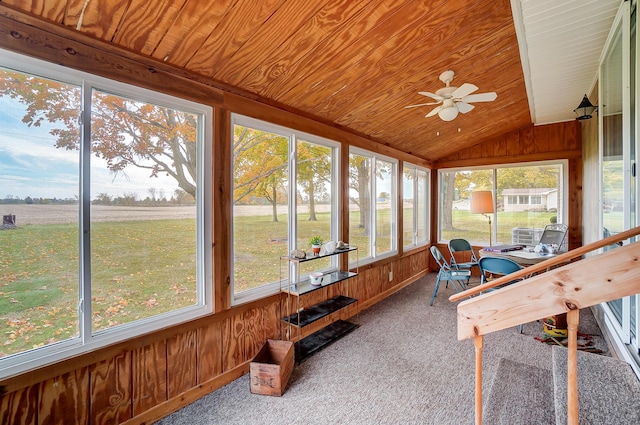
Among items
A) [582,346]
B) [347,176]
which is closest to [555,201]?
[582,346]

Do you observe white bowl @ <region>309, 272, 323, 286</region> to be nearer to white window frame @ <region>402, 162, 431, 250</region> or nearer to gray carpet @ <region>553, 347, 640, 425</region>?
gray carpet @ <region>553, 347, 640, 425</region>

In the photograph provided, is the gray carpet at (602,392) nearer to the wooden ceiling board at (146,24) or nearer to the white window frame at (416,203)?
the wooden ceiling board at (146,24)

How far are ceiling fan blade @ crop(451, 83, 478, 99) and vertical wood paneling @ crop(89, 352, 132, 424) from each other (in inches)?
127

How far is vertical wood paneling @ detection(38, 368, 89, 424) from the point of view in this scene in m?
1.55

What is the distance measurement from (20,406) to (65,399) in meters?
0.18

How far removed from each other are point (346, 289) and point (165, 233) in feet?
7.84

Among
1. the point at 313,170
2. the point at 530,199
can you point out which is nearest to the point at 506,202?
the point at 530,199

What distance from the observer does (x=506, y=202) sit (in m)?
5.45

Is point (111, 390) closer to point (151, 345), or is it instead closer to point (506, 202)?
point (151, 345)

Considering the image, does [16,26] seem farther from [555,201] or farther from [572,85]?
[555,201]

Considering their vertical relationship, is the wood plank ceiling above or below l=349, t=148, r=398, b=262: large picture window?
above

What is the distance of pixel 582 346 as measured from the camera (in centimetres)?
289

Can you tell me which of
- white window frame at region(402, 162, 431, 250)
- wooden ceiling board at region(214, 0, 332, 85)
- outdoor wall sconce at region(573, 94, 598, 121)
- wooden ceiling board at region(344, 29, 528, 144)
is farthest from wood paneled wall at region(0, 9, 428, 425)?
outdoor wall sconce at region(573, 94, 598, 121)

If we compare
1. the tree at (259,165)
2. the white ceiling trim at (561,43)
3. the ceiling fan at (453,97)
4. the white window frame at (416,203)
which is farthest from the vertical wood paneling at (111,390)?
the white window frame at (416,203)
